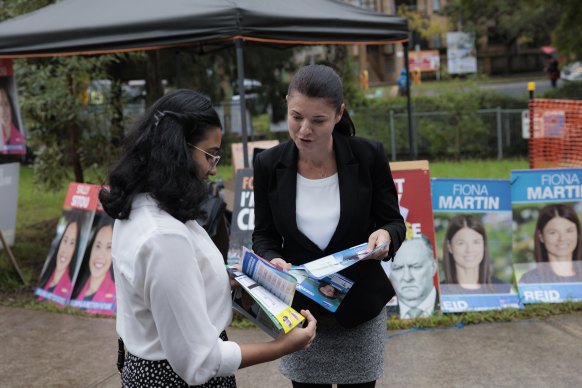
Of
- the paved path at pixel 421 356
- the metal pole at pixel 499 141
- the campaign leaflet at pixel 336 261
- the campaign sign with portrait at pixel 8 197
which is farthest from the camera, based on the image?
the metal pole at pixel 499 141

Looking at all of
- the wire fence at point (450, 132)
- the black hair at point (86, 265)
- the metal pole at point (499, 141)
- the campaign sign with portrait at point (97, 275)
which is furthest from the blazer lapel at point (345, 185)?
the metal pole at point (499, 141)

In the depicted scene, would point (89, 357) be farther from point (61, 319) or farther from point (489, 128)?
point (489, 128)

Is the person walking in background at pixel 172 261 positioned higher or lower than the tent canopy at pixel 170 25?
lower

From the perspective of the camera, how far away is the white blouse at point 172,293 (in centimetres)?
181

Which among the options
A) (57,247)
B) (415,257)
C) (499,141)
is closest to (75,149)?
(57,247)

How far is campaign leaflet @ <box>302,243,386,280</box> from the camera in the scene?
2295 millimetres

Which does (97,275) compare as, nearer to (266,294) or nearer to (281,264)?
(281,264)

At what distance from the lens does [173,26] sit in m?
6.03

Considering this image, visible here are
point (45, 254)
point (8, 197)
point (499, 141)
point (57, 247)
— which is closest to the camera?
point (57, 247)

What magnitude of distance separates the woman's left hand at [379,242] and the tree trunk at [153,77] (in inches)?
394

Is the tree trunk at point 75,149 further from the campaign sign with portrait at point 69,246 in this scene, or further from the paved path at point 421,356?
the paved path at point 421,356

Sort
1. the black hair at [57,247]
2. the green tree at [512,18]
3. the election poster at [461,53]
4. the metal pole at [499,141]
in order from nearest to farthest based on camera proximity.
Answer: the black hair at [57,247] < the metal pole at [499,141] < the green tree at [512,18] < the election poster at [461,53]

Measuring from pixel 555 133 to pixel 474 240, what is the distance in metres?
5.99

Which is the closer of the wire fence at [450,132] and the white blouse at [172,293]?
the white blouse at [172,293]
